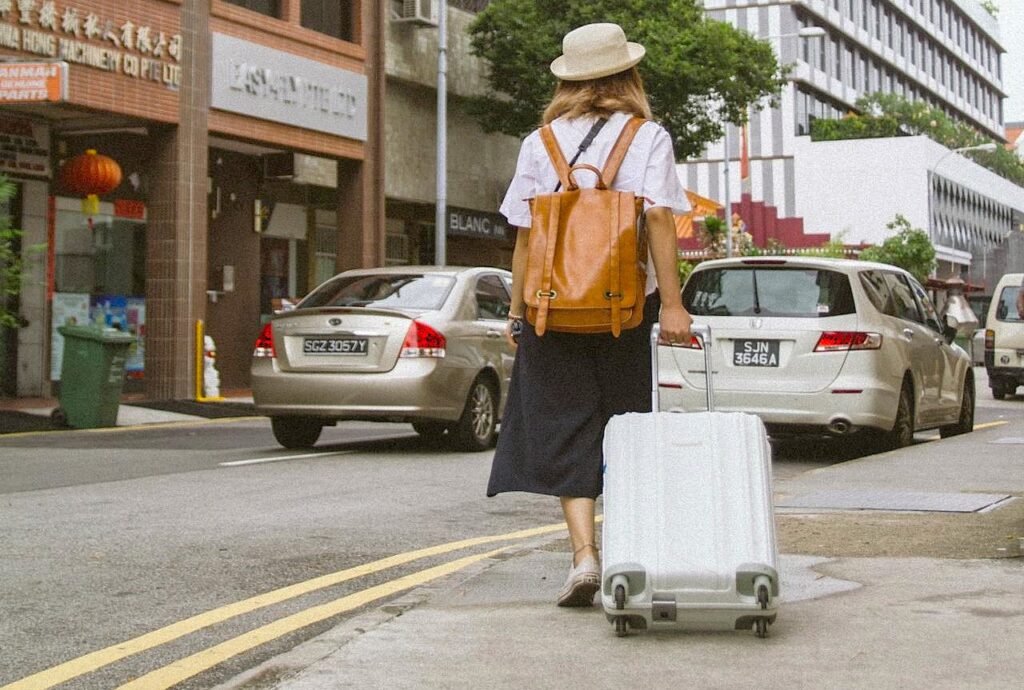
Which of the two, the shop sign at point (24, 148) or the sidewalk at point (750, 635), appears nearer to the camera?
the sidewalk at point (750, 635)

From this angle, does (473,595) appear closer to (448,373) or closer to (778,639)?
(778,639)

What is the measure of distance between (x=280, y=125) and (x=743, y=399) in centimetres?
1354

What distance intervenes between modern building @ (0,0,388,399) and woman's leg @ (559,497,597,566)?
13.1m

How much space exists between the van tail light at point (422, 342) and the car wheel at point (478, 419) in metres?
0.66

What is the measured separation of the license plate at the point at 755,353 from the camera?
37.5 feet

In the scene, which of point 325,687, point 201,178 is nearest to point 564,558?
point 325,687

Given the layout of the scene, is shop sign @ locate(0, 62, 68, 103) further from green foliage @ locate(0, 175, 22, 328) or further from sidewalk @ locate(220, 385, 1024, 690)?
sidewalk @ locate(220, 385, 1024, 690)

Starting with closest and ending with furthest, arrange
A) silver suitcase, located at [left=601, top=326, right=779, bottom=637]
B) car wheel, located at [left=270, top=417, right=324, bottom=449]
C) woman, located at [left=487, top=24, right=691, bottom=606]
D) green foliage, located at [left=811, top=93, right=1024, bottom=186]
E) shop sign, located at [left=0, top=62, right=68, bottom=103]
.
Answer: silver suitcase, located at [left=601, top=326, right=779, bottom=637] → woman, located at [left=487, top=24, right=691, bottom=606] → car wheel, located at [left=270, top=417, right=324, bottom=449] → shop sign, located at [left=0, top=62, right=68, bottom=103] → green foliage, located at [left=811, top=93, right=1024, bottom=186]

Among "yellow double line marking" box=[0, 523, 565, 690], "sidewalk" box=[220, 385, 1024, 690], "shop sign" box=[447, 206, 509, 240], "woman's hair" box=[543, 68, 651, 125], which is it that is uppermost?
"shop sign" box=[447, 206, 509, 240]

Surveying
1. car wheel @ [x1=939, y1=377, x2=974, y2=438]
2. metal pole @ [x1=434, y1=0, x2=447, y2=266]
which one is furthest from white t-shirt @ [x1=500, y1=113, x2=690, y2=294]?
metal pole @ [x1=434, y1=0, x2=447, y2=266]

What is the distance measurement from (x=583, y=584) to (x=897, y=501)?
12.7 ft

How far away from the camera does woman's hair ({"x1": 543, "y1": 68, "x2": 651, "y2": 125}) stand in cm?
521

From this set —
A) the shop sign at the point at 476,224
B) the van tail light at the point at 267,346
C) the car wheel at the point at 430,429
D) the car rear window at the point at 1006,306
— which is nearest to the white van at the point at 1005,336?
the car rear window at the point at 1006,306

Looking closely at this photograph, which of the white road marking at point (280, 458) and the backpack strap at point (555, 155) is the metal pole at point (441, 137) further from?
the backpack strap at point (555, 155)
